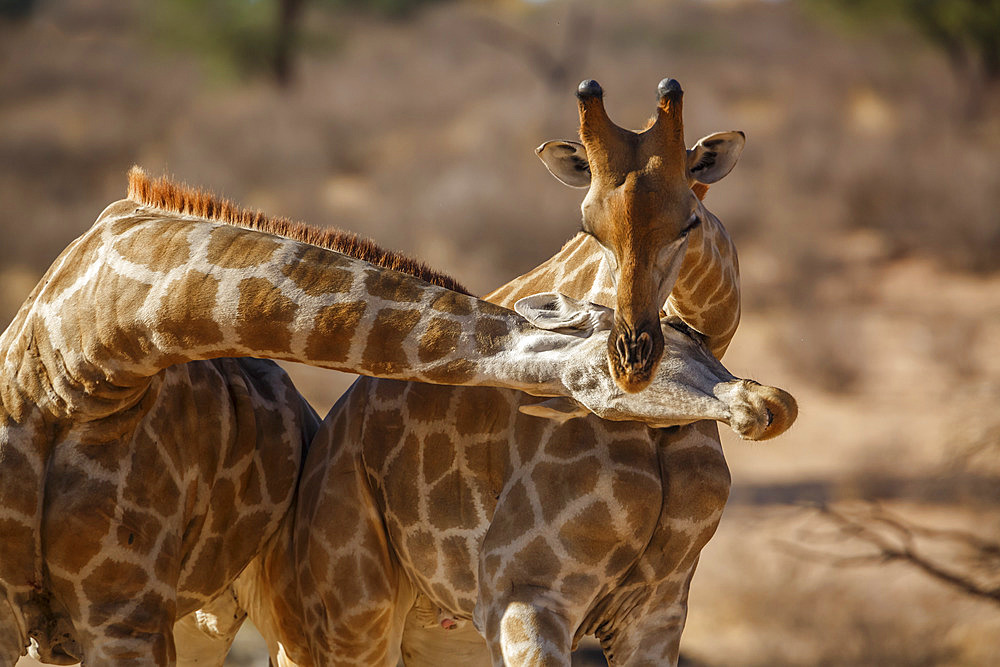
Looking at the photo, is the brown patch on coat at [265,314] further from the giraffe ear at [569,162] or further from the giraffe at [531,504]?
the giraffe ear at [569,162]

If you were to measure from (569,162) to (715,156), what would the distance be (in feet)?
1.33

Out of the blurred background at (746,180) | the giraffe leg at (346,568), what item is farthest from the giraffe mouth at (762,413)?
the blurred background at (746,180)

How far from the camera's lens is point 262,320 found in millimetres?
3148

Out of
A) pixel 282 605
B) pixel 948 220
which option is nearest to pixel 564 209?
pixel 948 220

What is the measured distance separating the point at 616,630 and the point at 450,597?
0.64 m

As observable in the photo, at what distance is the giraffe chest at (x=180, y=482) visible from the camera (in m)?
3.51

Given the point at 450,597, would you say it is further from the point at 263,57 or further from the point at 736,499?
the point at 263,57

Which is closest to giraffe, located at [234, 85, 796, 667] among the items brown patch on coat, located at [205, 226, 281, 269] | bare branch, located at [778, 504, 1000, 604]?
brown patch on coat, located at [205, 226, 281, 269]

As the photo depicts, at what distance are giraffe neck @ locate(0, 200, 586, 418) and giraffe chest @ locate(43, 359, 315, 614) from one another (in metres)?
0.22

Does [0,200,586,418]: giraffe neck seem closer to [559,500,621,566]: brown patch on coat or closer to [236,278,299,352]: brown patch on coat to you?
[236,278,299,352]: brown patch on coat

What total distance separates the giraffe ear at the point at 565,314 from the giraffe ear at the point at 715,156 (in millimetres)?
461


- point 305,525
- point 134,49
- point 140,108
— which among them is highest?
point 134,49

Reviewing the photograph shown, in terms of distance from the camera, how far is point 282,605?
14.7 ft

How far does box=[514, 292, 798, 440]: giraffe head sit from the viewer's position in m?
2.78
